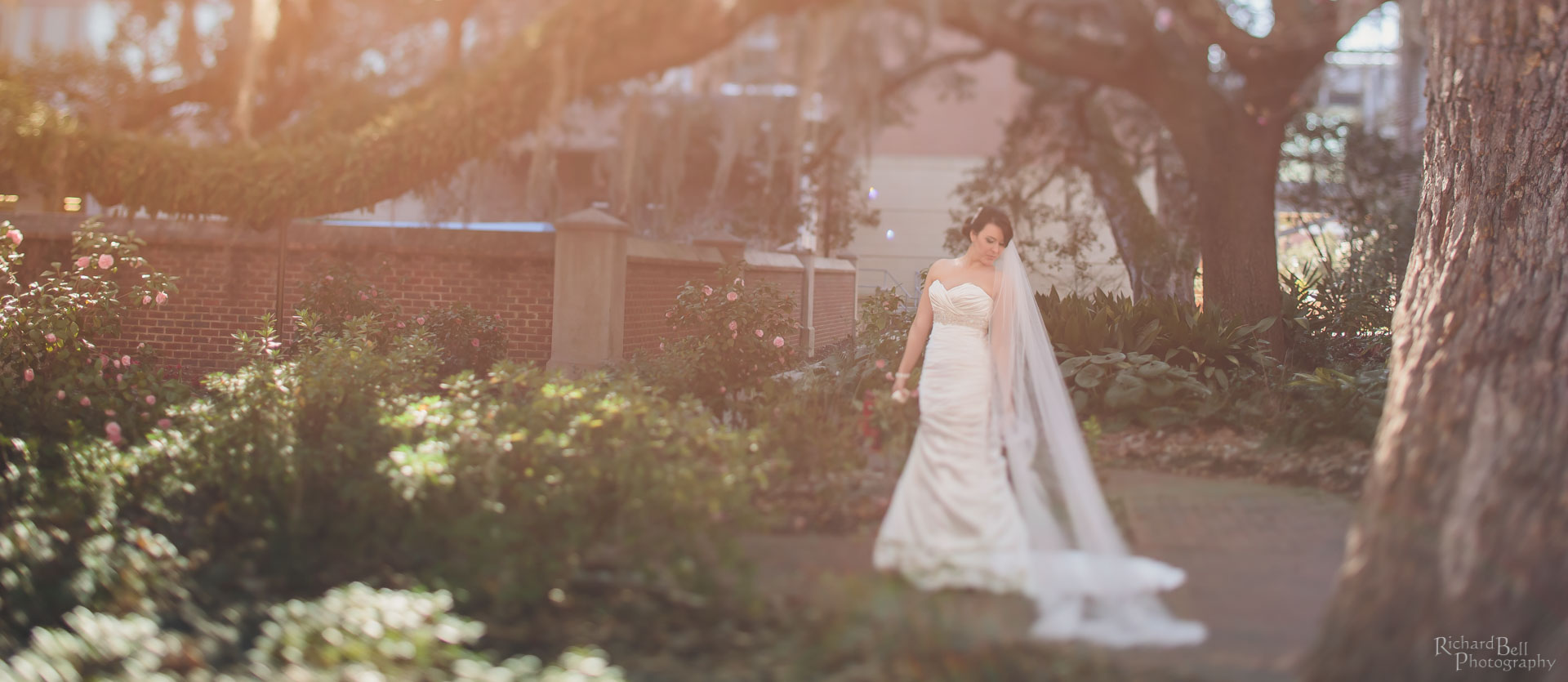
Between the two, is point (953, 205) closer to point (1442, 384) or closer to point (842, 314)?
point (842, 314)

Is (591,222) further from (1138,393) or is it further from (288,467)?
(1138,393)

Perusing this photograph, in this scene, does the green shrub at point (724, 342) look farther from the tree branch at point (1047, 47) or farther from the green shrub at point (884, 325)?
the tree branch at point (1047, 47)

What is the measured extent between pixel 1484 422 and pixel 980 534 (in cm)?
185

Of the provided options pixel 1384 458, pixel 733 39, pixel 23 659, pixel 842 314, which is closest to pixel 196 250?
pixel 733 39

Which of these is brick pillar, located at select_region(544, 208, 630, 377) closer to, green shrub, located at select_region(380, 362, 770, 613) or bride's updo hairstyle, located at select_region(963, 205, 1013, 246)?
green shrub, located at select_region(380, 362, 770, 613)

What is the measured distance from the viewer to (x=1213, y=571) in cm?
450

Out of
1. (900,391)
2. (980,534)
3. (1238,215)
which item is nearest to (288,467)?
(900,391)

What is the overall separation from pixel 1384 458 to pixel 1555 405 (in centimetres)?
53

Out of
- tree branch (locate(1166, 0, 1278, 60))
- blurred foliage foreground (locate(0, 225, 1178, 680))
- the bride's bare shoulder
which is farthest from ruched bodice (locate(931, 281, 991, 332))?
tree branch (locate(1166, 0, 1278, 60))

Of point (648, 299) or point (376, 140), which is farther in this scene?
point (648, 299)

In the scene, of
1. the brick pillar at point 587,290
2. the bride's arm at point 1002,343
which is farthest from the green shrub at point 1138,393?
the brick pillar at point 587,290

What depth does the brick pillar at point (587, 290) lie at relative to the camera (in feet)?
30.6

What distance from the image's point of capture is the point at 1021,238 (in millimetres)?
12438

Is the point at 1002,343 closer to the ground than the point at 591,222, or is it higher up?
closer to the ground
